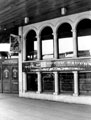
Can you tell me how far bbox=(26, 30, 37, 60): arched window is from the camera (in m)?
13.6

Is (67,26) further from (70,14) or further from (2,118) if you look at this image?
(2,118)

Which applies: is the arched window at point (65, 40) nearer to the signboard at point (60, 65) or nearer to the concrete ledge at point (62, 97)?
the signboard at point (60, 65)

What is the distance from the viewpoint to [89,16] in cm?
1085

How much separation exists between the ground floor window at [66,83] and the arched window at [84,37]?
1.32 m

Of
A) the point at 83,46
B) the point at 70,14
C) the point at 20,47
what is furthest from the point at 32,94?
the point at 70,14

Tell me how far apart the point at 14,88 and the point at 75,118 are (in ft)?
30.1

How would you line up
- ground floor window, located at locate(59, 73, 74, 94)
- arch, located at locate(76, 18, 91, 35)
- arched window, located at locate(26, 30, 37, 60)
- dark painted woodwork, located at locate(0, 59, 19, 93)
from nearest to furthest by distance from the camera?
1. arch, located at locate(76, 18, 91, 35)
2. ground floor window, located at locate(59, 73, 74, 94)
3. arched window, located at locate(26, 30, 37, 60)
4. dark painted woodwork, located at locate(0, 59, 19, 93)

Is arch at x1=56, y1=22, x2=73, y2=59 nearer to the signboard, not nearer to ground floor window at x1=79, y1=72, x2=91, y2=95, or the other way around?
the signboard

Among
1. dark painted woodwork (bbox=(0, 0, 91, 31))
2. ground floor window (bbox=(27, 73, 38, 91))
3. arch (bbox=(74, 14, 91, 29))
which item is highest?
dark painted woodwork (bbox=(0, 0, 91, 31))

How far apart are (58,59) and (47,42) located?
1.54 meters

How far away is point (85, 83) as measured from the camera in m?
11.1

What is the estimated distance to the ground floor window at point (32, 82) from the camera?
44.0 feet

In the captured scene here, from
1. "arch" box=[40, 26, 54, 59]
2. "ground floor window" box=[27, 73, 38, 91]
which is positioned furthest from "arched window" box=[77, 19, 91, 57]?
"ground floor window" box=[27, 73, 38, 91]

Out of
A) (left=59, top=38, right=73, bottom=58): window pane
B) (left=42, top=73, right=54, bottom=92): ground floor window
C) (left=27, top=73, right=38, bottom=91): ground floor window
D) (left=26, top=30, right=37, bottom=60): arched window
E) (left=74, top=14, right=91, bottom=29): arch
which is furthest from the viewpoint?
(left=26, top=30, right=37, bottom=60): arched window
